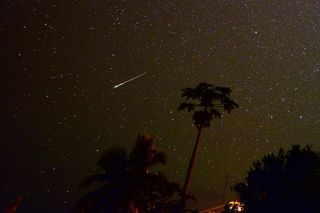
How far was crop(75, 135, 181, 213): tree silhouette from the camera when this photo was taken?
37000mm

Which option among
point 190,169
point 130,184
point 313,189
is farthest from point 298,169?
point 130,184

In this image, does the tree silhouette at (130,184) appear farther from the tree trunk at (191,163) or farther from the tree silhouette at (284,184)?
the tree silhouette at (284,184)

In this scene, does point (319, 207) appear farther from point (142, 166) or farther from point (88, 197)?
point (88, 197)

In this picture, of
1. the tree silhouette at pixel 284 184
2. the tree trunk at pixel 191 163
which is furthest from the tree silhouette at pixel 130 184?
the tree silhouette at pixel 284 184

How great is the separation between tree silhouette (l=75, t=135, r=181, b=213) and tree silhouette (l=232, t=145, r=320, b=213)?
5.21 meters

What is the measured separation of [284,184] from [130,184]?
1015 cm

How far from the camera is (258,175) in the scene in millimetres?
37312

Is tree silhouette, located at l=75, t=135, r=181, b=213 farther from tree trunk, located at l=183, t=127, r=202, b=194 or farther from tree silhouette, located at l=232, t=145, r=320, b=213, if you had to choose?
tree silhouette, located at l=232, t=145, r=320, b=213

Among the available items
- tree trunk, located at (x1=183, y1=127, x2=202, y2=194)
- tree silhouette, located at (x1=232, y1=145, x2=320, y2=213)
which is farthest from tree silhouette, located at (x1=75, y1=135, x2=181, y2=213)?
tree silhouette, located at (x1=232, y1=145, x2=320, y2=213)

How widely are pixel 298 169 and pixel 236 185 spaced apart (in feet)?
16.8

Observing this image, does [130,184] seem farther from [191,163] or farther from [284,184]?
[284,184]

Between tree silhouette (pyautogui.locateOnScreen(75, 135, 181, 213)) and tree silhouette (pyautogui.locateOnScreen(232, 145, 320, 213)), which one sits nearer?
tree silhouette (pyautogui.locateOnScreen(232, 145, 320, 213))

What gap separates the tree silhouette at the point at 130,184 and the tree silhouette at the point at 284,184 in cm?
521

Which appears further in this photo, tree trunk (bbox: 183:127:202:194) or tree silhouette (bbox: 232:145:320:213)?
tree trunk (bbox: 183:127:202:194)
